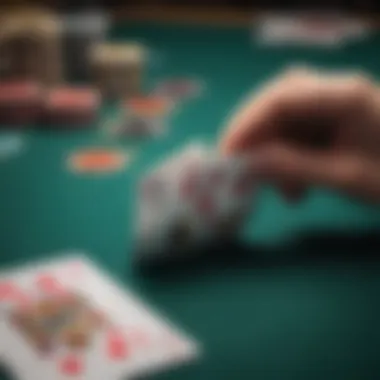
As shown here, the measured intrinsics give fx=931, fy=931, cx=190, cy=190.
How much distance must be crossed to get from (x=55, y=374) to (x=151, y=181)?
0.22 metres

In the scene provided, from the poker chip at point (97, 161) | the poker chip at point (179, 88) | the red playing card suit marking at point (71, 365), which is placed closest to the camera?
the red playing card suit marking at point (71, 365)

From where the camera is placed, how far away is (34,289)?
2.44 ft

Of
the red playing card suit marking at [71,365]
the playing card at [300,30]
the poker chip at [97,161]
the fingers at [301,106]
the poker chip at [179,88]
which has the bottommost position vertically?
the red playing card suit marking at [71,365]

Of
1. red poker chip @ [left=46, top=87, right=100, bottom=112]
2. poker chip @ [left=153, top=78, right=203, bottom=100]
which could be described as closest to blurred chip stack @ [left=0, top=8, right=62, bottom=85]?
red poker chip @ [left=46, top=87, right=100, bottom=112]

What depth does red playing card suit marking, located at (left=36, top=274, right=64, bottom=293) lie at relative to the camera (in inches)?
29.3

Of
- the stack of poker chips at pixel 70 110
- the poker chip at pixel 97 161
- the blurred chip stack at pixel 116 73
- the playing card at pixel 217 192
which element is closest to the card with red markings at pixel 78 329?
the playing card at pixel 217 192

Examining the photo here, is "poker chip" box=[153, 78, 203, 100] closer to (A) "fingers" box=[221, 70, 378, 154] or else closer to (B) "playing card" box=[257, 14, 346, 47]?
(B) "playing card" box=[257, 14, 346, 47]

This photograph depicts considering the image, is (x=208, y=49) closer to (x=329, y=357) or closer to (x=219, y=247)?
(x=219, y=247)

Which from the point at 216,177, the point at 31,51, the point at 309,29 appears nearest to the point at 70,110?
the point at 31,51

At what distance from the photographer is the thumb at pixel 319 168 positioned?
2.68ft

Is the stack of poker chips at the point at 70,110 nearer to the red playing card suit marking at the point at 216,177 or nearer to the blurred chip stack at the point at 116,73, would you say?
the blurred chip stack at the point at 116,73

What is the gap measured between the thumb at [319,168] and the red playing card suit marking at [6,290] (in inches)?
9.2

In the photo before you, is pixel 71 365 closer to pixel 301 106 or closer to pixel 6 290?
pixel 6 290

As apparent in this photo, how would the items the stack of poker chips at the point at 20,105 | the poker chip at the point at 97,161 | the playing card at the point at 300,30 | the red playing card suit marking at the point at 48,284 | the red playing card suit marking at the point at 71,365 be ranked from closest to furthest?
the red playing card suit marking at the point at 71,365, the red playing card suit marking at the point at 48,284, the poker chip at the point at 97,161, the stack of poker chips at the point at 20,105, the playing card at the point at 300,30
